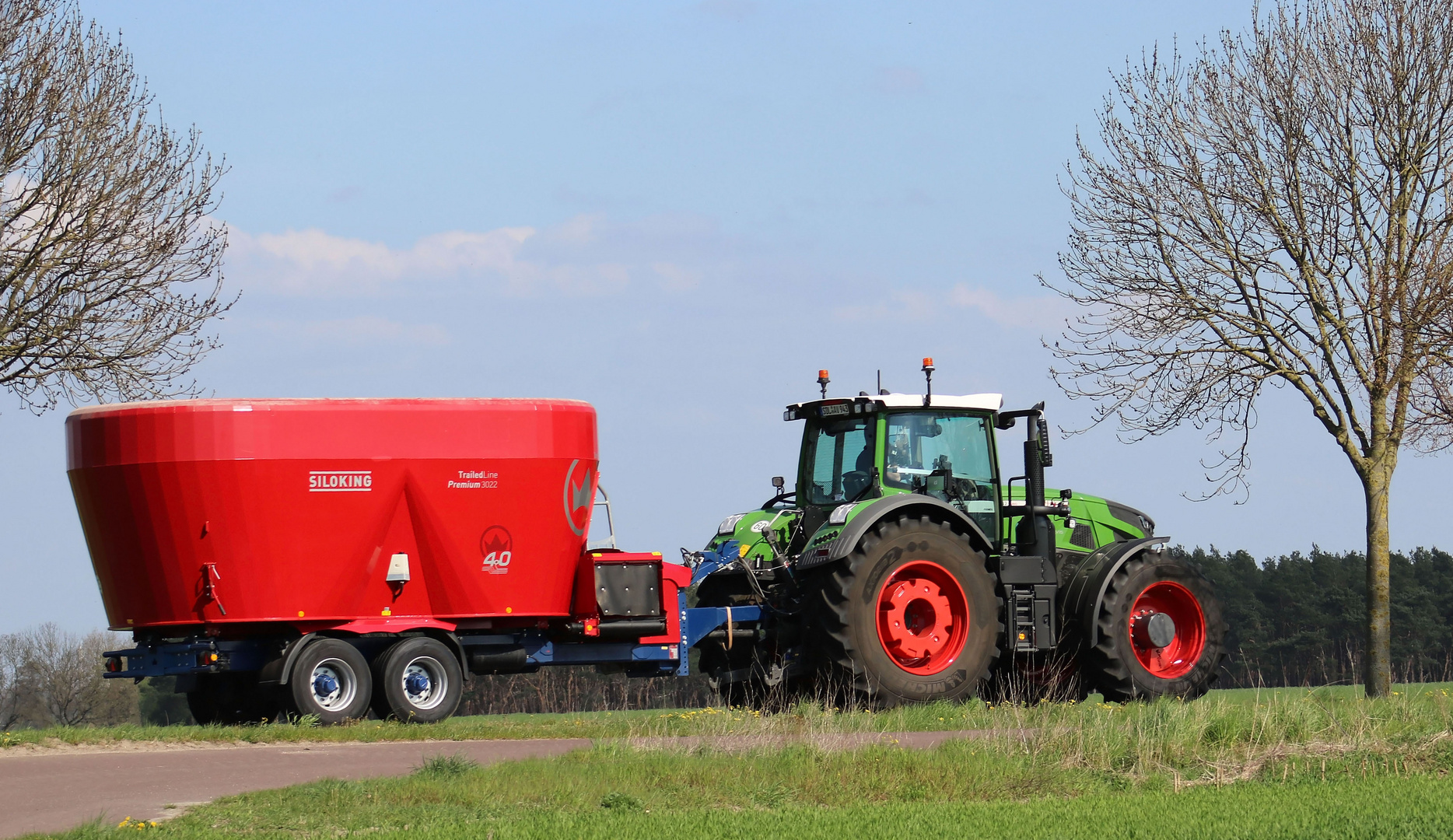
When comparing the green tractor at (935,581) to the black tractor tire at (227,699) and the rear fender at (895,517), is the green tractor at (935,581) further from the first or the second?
the black tractor tire at (227,699)

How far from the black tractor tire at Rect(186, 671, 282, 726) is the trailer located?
3 centimetres

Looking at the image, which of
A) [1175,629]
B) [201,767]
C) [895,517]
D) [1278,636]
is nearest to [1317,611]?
[1278,636]

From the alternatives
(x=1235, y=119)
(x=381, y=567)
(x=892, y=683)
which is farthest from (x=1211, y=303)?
(x=381, y=567)

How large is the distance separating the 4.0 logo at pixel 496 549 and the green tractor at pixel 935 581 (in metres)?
2.13

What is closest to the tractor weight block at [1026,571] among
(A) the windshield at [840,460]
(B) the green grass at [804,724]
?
(B) the green grass at [804,724]

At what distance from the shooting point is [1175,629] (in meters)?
15.3

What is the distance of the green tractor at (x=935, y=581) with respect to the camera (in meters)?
13.8

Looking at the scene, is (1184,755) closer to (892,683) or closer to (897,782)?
(897,782)

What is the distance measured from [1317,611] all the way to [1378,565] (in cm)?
3125

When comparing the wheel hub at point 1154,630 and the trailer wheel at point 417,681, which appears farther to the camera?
the wheel hub at point 1154,630

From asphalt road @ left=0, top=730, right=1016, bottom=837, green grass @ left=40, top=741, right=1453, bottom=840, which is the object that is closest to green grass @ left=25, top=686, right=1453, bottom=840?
green grass @ left=40, top=741, right=1453, bottom=840

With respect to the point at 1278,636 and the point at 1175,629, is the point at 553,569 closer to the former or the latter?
the point at 1175,629

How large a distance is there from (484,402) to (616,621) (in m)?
2.31

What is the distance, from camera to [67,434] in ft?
44.5
